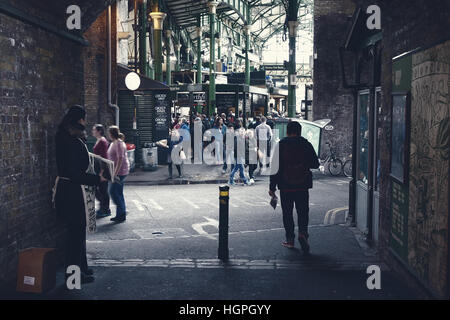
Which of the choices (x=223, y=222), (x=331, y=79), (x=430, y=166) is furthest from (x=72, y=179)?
(x=331, y=79)

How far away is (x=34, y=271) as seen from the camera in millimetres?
5496

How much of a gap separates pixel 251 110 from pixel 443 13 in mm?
26543

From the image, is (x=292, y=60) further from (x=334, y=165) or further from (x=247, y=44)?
(x=247, y=44)

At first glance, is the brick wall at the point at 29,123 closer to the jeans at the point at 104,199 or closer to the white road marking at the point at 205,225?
the white road marking at the point at 205,225

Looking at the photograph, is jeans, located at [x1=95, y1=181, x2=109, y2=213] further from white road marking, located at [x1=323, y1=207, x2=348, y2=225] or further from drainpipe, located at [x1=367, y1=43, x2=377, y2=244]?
drainpipe, located at [x1=367, y1=43, x2=377, y2=244]

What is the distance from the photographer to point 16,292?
5.55m

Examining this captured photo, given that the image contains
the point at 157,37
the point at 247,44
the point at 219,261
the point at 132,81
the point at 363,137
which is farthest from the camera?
the point at 247,44

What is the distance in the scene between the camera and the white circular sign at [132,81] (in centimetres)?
1758

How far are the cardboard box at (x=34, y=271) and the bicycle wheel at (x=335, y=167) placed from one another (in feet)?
41.6

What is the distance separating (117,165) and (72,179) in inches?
151

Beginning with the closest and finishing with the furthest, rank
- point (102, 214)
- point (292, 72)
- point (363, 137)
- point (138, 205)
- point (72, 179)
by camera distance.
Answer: point (72, 179) → point (363, 137) → point (102, 214) → point (138, 205) → point (292, 72)
